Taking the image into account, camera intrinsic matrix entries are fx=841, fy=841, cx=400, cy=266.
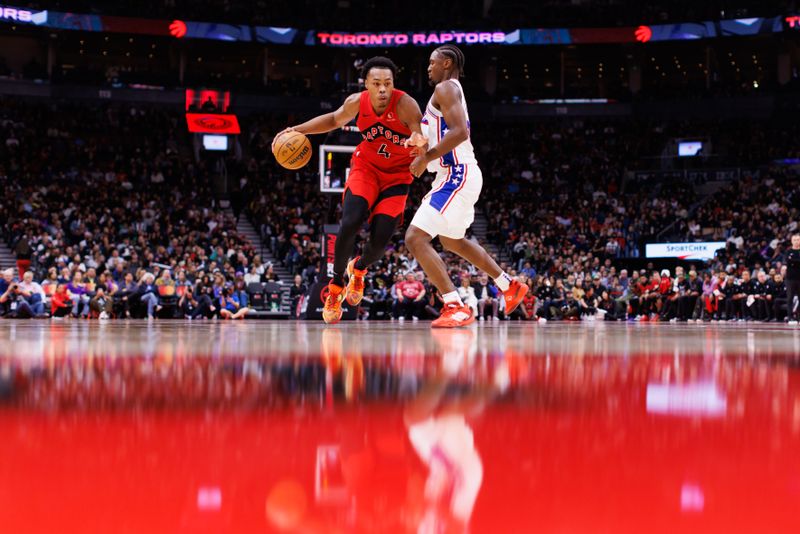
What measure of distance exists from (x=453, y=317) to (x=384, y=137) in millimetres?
1225

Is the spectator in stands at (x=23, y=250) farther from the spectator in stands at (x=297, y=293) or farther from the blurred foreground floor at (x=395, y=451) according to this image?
the blurred foreground floor at (x=395, y=451)

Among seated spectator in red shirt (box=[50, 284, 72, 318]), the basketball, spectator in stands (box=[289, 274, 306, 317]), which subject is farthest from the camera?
spectator in stands (box=[289, 274, 306, 317])

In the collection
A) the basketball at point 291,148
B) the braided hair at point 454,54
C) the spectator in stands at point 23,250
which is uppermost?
the braided hair at point 454,54

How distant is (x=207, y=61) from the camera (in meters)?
30.1

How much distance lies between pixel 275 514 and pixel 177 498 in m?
0.11

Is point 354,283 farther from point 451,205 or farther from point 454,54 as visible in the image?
point 454,54

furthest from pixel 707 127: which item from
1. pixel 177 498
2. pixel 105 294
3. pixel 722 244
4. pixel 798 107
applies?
pixel 177 498

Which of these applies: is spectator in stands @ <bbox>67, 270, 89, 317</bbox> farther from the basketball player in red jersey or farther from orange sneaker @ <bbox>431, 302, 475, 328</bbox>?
orange sneaker @ <bbox>431, 302, 475, 328</bbox>

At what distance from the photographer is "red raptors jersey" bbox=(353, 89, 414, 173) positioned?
17.1 feet

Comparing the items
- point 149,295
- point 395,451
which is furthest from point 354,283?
point 149,295

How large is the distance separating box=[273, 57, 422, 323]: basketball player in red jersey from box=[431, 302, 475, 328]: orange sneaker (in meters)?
0.57

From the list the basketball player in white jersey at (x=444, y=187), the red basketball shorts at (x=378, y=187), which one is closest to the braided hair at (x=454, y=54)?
the basketball player in white jersey at (x=444, y=187)

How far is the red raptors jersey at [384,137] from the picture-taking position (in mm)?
5211

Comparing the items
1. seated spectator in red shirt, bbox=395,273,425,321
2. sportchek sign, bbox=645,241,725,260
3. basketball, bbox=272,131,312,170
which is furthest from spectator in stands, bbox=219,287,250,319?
sportchek sign, bbox=645,241,725,260
